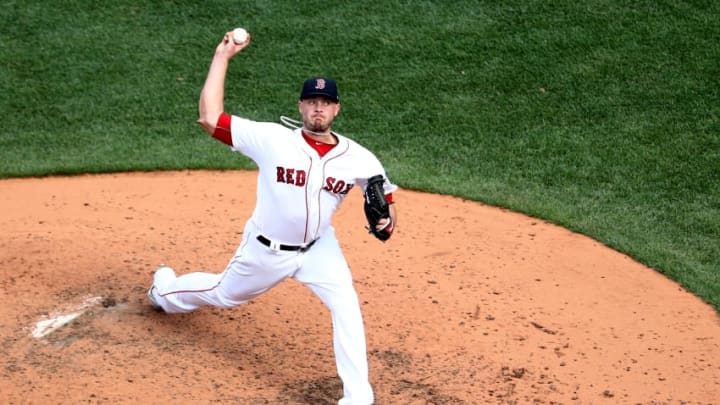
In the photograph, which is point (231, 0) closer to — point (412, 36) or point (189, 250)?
point (412, 36)

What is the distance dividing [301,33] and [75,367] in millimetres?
6505

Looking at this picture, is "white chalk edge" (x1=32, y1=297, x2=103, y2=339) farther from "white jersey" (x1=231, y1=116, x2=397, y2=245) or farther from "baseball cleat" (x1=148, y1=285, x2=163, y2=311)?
"white jersey" (x1=231, y1=116, x2=397, y2=245)

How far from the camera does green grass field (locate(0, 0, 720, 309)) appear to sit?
9727 millimetres

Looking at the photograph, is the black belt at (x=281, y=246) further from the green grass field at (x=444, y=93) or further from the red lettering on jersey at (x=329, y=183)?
the green grass field at (x=444, y=93)

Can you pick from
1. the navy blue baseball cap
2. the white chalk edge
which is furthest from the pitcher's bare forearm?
the white chalk edge

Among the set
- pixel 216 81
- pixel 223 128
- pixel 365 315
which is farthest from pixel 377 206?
pixel 365 315

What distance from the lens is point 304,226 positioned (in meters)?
6.08

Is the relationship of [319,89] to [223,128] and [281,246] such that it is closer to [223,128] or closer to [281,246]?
[223,128]

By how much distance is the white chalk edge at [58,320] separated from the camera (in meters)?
6.80

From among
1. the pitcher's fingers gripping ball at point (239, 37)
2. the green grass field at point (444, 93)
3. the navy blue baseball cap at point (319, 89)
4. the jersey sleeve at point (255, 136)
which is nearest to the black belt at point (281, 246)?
the jersey sleeve at point (255, 136)

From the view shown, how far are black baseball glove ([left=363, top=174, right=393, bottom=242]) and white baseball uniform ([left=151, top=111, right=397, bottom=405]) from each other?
0.08 m

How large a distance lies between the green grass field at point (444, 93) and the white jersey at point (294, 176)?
131 inches

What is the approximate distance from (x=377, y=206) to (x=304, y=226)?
0.42 metres

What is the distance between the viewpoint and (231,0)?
1271cm
